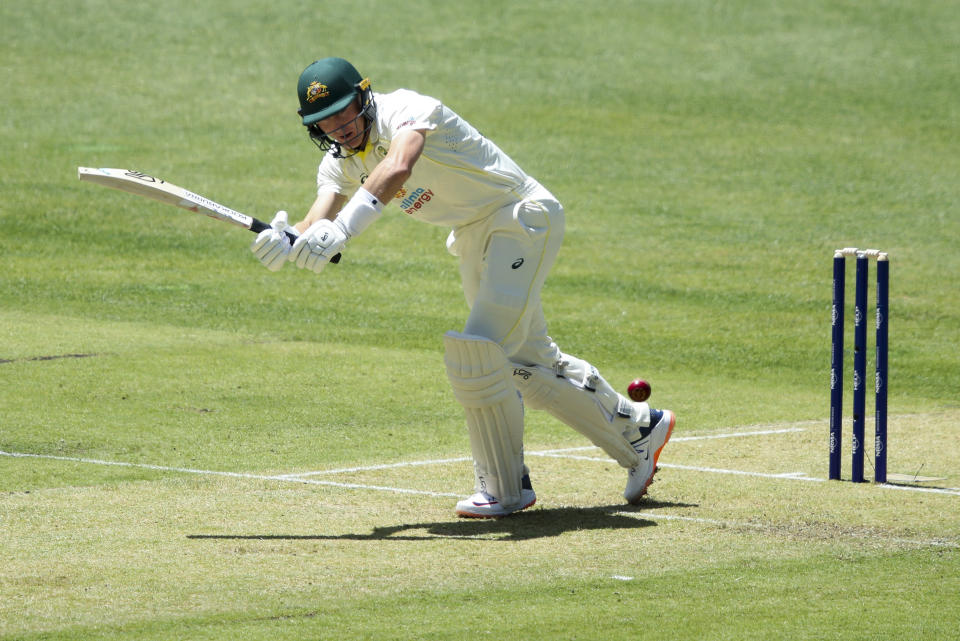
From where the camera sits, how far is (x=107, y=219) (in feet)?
53.4

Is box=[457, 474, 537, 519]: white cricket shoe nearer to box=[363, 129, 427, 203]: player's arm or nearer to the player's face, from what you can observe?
box=[363, 129, 427, 203]: player's arm

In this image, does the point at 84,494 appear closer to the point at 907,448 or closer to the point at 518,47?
the point at 907,448

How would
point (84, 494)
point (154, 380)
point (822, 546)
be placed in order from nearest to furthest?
point (822, 546) < point (84, 494) < point (154, 380)

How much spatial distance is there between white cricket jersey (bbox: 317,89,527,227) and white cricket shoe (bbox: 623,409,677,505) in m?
1.42

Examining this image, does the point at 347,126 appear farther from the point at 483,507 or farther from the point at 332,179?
the point at 483,507

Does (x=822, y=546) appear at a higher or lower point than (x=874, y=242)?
lower

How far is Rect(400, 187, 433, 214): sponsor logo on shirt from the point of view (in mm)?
6430

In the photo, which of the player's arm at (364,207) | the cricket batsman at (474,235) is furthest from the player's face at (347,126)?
the player's arm at (364,207)

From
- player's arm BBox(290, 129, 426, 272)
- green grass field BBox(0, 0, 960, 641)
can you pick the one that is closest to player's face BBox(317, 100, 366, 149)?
player's arm BBox(290, 129, 426, 272)

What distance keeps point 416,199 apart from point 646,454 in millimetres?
1738

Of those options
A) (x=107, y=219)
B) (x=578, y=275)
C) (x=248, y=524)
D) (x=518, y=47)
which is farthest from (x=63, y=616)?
(x=518, y=47)

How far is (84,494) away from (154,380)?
10.7 feet

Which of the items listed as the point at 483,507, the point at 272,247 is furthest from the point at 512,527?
the point at 272,247

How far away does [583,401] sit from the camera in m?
6.77
